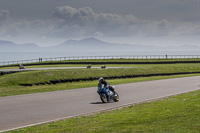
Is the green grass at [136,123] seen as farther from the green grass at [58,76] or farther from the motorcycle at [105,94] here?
the green grass at [58,76]

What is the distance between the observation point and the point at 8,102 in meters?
17.3

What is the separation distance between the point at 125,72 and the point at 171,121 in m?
29.8

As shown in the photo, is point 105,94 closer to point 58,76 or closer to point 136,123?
point 136,123

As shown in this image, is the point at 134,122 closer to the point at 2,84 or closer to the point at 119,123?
the point at 119,123

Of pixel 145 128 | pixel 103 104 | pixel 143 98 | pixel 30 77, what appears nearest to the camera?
pixel 145 128

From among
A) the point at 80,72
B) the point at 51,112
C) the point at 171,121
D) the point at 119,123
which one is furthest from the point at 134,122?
the point at 80,72

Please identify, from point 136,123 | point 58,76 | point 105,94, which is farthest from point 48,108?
point 58,76

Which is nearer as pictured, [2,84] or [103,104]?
[103,104]

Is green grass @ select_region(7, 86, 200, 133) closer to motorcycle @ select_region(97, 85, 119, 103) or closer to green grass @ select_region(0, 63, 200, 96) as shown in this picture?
motorcycle @ select_region(97, 85, 119, 103)

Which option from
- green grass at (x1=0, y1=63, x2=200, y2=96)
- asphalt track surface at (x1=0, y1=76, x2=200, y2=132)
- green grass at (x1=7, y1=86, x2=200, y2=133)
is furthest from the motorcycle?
green grass at (x1=0, y1=63, x2=200, y2=96)

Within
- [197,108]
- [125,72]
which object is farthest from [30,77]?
[197,108]

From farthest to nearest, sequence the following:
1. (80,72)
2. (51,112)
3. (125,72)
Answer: (125,72), (80,72), (51,112)

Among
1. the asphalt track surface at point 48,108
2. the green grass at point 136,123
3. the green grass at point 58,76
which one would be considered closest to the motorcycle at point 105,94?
the asphalt track surface at point 48,108

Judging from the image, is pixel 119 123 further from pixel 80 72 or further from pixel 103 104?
pixel 80 72
